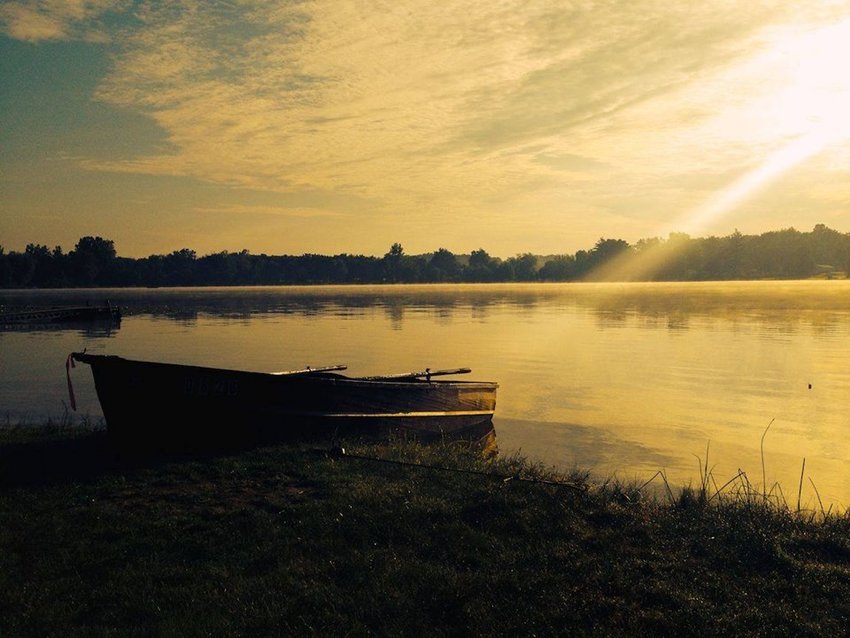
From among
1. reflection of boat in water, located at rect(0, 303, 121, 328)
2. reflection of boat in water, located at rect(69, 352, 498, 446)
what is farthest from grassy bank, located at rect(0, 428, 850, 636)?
reflection of boat in water, located at rect(0, 303, 121, 328)

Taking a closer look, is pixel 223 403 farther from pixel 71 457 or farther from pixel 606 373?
pixel 606 373

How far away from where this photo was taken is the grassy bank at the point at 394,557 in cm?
688

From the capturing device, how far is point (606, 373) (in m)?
29.7

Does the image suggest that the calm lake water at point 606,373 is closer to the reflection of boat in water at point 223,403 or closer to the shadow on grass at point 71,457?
the reflection of boat in water at point 223,403

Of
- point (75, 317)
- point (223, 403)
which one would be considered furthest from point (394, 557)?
point (75, 317)

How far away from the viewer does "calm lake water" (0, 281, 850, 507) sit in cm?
1650

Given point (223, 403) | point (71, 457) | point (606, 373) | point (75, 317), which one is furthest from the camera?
point (75, 317)

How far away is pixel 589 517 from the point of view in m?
9.70

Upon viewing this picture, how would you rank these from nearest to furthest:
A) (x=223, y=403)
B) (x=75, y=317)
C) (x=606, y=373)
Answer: (x=223, y=403)
(x=606, y=373)
(x=75, y=317)

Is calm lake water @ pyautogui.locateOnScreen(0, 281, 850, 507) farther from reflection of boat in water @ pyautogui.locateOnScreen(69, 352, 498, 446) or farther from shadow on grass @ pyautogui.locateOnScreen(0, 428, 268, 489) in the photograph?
shadow on grass @ pyautogui.locateOnScreen(0, 428, 268, 489)

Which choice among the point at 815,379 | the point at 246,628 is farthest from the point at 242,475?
the point at 815,379

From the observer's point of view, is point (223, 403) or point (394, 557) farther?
point (223, 403)

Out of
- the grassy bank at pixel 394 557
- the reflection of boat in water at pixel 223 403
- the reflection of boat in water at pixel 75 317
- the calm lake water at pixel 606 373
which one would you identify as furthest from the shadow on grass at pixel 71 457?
the reflection of boat in water at pixel 75 317

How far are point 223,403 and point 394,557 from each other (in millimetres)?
6903
